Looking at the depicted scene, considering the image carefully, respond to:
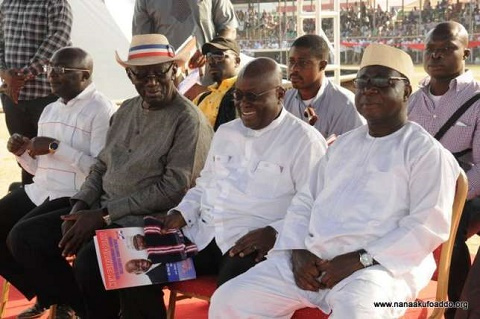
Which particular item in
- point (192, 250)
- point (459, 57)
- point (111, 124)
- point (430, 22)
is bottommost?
point (430, 22)

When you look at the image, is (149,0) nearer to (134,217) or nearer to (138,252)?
(134,217)

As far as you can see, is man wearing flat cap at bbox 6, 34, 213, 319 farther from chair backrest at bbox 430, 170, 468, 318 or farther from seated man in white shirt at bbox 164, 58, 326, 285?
chair backrest at bbox 430, 170, 468, 318

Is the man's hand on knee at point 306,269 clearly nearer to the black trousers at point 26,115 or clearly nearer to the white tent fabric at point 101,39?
the black trousers at point 26,115

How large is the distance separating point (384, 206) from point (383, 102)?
0.45 metres

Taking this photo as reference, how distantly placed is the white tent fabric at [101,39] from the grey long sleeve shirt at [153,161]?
9.00 metres

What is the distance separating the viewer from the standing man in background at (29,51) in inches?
221

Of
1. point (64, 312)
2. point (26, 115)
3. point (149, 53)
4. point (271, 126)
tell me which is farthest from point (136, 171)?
point (26, 115)

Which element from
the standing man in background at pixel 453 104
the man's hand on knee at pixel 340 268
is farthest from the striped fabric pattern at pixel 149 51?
the man's hand on knee at pixel 340 268

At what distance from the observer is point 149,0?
230 inches

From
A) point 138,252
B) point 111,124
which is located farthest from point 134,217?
point 111,124

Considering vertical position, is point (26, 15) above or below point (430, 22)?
above

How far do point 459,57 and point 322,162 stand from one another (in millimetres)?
1364

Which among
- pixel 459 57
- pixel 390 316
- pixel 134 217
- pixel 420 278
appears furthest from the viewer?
pixel 459 57

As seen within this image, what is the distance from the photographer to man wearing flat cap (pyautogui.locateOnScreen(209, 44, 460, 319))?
2.82m
